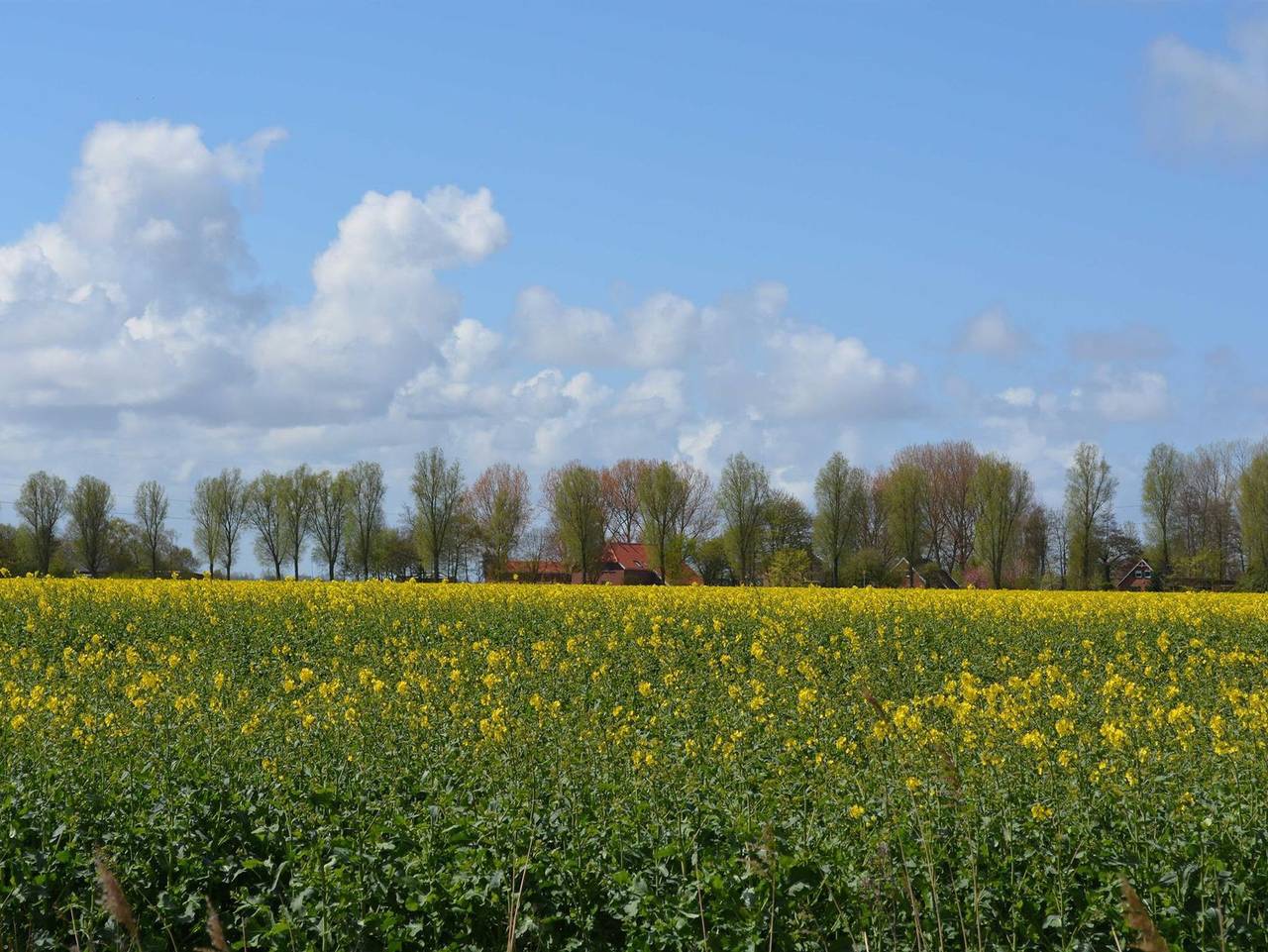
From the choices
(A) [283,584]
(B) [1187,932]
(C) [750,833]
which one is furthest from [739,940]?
(A) [283,584]

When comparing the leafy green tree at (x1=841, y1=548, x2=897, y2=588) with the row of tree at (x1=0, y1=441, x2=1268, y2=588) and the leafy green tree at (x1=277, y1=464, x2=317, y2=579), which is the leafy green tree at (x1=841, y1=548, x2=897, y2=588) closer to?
the row of tree at (x1=0, y1=441, x2=1268, y2=588)

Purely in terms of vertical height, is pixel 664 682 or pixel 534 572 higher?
pixel 534 572

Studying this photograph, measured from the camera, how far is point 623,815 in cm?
646

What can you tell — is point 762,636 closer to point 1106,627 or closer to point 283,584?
point 1106,627

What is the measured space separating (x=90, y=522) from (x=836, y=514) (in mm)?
46963

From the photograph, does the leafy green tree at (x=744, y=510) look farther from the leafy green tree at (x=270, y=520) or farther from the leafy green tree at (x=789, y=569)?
the leafy green tree at (x=270, y=520)

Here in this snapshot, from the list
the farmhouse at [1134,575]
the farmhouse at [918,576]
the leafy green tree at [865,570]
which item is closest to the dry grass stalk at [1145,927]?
the leafy green tree at [865,570]

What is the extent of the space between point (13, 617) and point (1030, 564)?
200 ft

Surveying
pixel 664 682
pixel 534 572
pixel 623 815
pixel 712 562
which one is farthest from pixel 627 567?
pixel 623 815

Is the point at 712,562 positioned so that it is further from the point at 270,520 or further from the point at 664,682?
the point at 664,682

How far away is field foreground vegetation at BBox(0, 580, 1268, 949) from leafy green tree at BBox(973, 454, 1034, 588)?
56.3 metres

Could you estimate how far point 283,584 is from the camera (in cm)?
2511

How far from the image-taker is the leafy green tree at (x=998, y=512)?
66.4 meters

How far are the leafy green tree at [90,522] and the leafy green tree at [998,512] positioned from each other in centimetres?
5422
